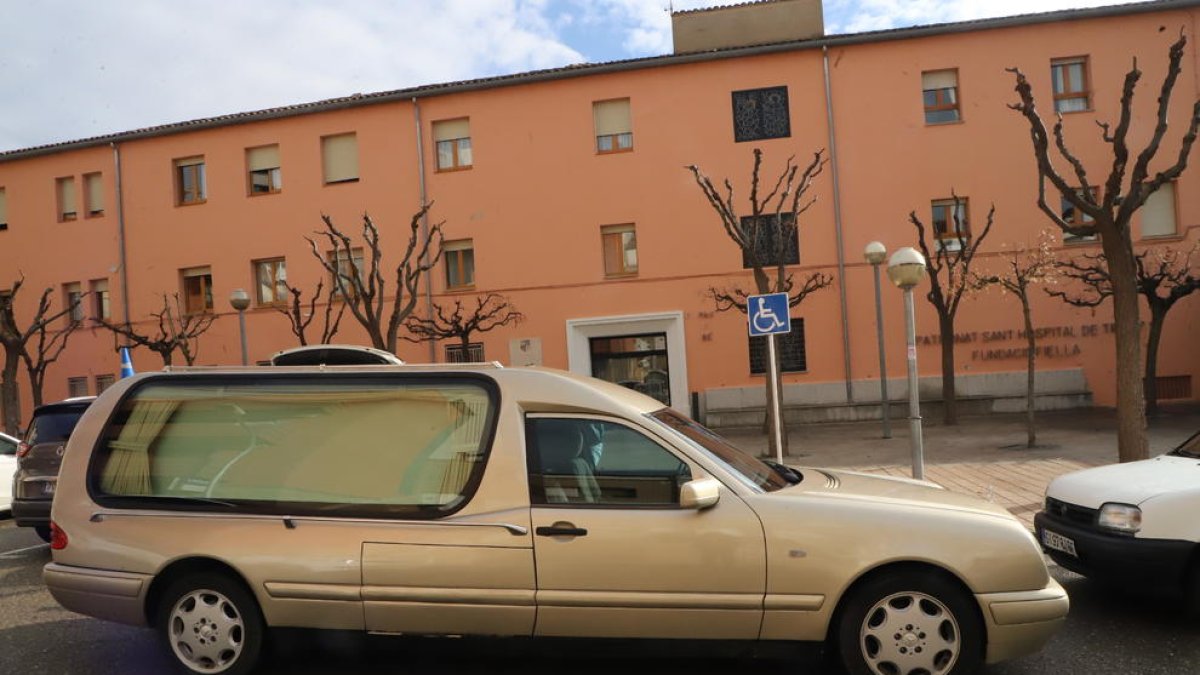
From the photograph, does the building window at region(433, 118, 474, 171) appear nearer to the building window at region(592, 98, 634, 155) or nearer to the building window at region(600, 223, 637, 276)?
the building window at region(592, 98, 634, 155)

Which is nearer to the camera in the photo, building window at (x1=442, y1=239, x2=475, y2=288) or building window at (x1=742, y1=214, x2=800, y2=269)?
building window at (x1=742, y1=214, x2=800, y2=269)

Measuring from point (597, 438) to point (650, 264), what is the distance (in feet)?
52.8

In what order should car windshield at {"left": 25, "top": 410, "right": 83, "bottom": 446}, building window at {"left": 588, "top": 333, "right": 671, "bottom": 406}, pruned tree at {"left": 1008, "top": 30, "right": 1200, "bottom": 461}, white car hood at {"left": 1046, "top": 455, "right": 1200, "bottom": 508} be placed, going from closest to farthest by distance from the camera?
white car hood at {"left": 1046, "top": 455, "right": 1200, "bottom": 508} < car windshield at {"left": 25, "top": 410, "right": 83, "bottom": 446} < pruned tree at {"left": 1008, "top": 30, "right": 1200, "bottom": 461} < building window at {"left": 588, "top": 333, "right": 671, "bottom": 406}

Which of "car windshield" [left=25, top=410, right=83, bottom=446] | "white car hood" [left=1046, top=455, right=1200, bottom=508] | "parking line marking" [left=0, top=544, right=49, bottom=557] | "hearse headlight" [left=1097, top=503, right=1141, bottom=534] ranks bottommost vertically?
"parking line marking" [left=0, top=544, right=49, bottom=557]

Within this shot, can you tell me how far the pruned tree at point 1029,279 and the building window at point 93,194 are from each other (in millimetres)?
23774

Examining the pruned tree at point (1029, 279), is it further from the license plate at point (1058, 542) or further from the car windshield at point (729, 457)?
the car windshield at point (729, 457)

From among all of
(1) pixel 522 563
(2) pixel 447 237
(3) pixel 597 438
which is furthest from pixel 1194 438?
(2) pixel 447 237

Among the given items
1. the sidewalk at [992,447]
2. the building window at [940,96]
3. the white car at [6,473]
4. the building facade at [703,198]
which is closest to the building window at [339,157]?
the building facade at [703,198]

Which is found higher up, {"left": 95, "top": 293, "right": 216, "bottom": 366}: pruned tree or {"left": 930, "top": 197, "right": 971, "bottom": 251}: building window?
{"left": 930, "top": 197, "right": 971, "bottom": 251}: building window

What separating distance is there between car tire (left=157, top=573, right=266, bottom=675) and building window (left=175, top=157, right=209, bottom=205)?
833 inches

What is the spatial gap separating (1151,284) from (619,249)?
11473mm

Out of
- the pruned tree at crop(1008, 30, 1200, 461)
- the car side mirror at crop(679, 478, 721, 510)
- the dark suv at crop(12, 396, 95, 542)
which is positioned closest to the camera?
the car side mirror at crop(679, 478, 721, 510)

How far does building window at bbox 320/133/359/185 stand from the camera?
21.4m

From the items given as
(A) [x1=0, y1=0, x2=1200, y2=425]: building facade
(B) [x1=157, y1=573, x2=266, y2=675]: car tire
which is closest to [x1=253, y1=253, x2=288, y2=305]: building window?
(A) [x1=0, y1=0, x2=1200, y2=425]: building facade
